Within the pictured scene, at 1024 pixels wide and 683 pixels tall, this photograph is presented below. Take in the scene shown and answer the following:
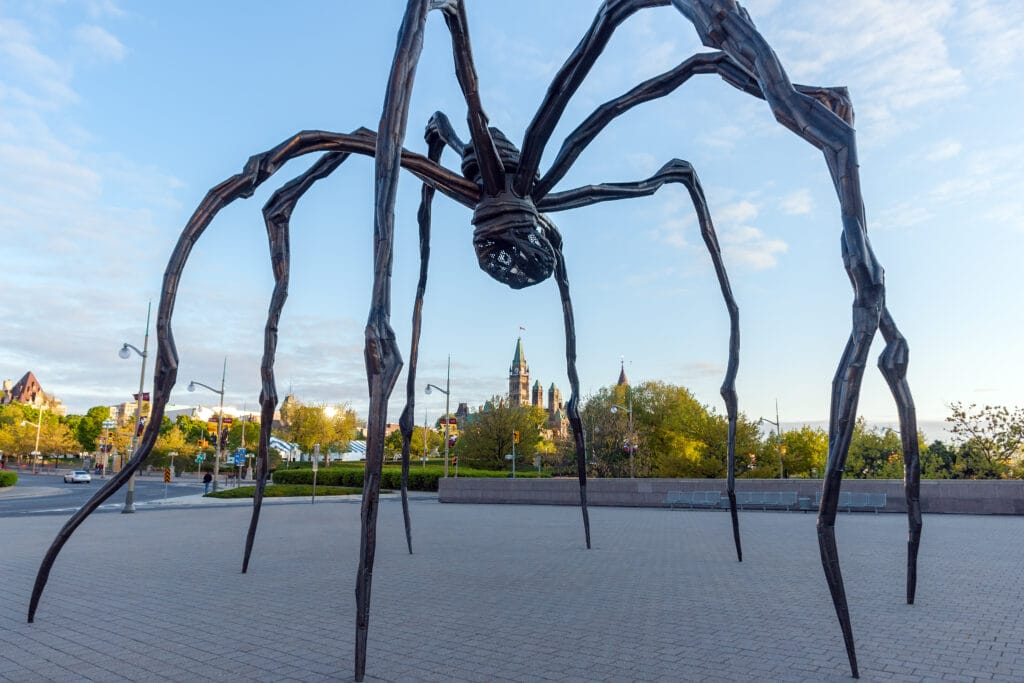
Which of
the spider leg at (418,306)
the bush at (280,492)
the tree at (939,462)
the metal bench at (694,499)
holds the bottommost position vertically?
the bush at (280,492)

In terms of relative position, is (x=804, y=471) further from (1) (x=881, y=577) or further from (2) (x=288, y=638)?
(2) (x=288, y=638)

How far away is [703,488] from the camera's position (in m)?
20.6

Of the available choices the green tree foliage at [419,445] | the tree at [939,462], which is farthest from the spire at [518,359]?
the tree at [939,462]

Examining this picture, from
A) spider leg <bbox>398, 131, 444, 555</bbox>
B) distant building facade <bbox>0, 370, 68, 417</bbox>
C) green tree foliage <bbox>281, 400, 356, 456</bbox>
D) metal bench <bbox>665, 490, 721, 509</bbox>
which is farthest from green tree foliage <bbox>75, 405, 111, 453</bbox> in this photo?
spider leg <bbox>398, 131, 444, 555</bbox>

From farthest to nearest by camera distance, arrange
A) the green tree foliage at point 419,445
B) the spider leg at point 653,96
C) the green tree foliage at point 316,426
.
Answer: the green tree foliage at point 419,445 < the green tree foliage at point 316,426 < the spider leg at point 653,96

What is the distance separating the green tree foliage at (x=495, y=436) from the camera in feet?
142

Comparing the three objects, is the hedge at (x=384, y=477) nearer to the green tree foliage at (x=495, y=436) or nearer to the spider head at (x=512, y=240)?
the green tree foliage at (x=495, y=436)

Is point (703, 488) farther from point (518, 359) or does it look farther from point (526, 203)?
point (518, 359)

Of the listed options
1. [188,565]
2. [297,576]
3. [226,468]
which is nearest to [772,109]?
[297,576]

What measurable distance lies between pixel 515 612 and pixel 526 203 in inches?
136

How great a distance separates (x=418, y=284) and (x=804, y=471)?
3938 cm

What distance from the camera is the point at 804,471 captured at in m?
41.0

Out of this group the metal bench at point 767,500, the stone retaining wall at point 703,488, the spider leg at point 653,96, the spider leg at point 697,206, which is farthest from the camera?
the metal bench at point 767,500

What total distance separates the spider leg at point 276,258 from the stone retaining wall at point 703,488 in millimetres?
16209
